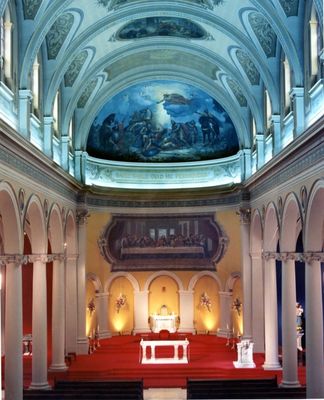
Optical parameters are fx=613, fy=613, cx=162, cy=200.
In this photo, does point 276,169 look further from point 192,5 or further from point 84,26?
point 84,26

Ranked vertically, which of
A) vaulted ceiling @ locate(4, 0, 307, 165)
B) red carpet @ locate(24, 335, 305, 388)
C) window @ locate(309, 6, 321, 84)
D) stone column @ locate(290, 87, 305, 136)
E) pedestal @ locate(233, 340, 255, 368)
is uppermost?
vaulted ceiling @ locate(4, 0, 307, 165)

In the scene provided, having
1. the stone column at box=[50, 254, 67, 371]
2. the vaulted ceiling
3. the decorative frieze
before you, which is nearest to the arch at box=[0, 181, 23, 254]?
the vaulted ceiling

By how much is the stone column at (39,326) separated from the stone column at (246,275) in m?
11.6

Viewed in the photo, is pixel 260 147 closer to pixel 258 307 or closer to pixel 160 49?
pixel 160 49

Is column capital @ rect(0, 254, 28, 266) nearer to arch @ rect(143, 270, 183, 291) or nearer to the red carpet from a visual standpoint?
the red carpet

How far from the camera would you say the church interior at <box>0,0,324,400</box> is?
19359mm

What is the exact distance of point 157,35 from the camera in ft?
90.9

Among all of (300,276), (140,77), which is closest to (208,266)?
(300,276)

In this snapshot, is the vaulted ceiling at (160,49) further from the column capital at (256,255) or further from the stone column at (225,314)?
the stone column at (225,314)

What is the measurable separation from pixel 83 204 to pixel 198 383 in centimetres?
1317

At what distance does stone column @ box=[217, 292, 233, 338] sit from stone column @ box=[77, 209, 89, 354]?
8184 millimetres

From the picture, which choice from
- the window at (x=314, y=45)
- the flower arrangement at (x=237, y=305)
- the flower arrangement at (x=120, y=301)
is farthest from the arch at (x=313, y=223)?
the flower arrangement at (x=120, y=301)

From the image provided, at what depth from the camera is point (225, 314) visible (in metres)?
34.7

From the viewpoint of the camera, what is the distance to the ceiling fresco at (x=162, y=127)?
34031 mm
